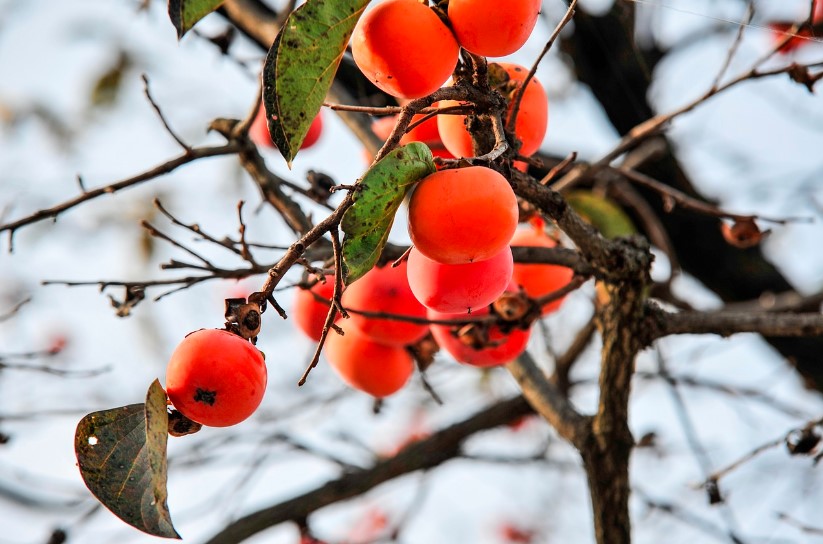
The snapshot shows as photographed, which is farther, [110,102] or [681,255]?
[110,102]

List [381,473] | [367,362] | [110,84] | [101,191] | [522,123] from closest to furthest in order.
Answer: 1. [522,123]
2. [101,191]
3. [367,362]
4. [381,473]
5. [110,84]

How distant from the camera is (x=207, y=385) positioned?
100cm

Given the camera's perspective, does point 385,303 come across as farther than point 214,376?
Yes

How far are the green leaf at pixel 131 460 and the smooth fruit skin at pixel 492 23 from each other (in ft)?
1.81

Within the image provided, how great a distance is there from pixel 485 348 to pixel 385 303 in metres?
0.20

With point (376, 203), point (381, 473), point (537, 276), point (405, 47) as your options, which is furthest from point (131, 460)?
point (381, 473)

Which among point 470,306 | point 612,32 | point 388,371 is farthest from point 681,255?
point 470,306

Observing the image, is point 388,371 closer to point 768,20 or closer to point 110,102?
point 768,20

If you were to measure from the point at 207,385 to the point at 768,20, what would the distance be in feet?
8.01

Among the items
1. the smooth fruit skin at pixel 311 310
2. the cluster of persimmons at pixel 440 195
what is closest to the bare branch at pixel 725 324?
the cluster of persimmons at pixel 440 195

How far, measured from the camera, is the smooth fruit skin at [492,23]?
970 millimetres

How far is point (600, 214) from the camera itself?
6.63 ft

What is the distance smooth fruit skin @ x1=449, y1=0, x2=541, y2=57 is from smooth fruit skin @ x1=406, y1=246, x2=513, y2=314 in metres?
0.26

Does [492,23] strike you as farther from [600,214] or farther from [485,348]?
[600,214]
